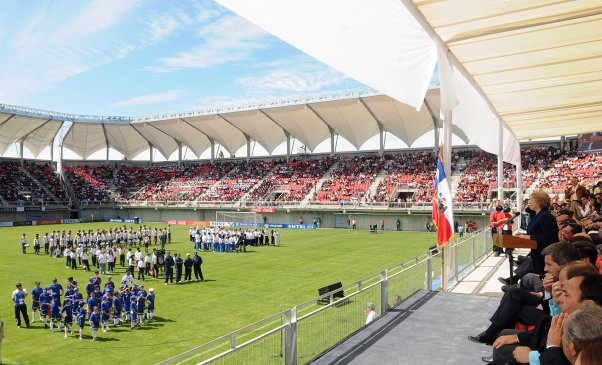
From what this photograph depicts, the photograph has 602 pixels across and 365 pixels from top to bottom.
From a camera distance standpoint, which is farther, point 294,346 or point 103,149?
point 103,149

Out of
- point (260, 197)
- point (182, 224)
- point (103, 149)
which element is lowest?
point (182, 224)

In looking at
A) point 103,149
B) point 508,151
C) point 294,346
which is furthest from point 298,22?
point 103,149

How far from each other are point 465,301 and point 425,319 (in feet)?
4.81

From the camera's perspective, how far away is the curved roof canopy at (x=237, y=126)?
4719 cm

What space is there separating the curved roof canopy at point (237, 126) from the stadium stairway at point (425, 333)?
Answer: 116 feet

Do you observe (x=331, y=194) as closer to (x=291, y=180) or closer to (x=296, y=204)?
(x=296, y=204)

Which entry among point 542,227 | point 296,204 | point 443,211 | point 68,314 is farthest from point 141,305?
point 296,204

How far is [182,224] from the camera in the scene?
50.3 m

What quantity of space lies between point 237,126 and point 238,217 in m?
13.8

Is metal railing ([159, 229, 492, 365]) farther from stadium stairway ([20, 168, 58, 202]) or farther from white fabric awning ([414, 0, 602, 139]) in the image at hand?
stadium stairway ([20, 168, 58, 202])

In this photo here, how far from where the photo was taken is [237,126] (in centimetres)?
5609

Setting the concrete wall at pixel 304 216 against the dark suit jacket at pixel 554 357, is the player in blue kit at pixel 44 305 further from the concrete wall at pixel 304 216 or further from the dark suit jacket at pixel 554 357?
the concrete wall at pixel 304 216

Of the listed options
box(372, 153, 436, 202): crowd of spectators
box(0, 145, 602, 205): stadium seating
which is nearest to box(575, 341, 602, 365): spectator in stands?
box(0, 145, 602, 205): stadium seating

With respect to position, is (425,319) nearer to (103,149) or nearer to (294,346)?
(294,346)
